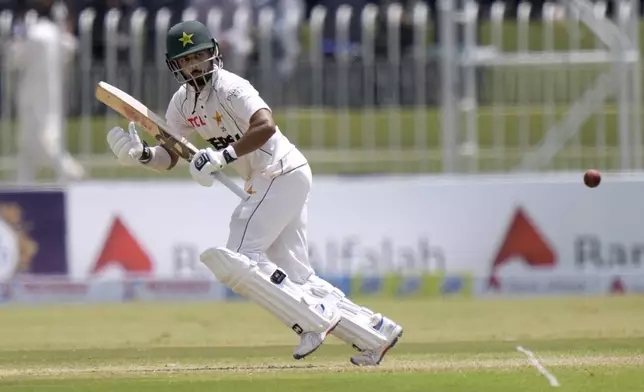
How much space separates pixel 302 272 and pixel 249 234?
1.00 feet

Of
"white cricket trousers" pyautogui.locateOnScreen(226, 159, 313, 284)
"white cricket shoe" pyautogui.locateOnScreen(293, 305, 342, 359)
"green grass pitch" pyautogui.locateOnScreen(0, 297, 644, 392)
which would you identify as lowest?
"green grass pitch" pyautogui.locateOnScreen(0, 297, 644, 392)

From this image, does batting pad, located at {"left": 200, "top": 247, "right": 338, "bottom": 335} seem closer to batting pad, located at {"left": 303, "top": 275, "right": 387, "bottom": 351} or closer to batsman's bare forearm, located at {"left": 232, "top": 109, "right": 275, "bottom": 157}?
batting pad, located at {"left": 303, "top": 275, "right": 387, "bottom": 351}

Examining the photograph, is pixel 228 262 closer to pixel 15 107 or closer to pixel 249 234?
pixel 249 234

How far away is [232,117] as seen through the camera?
611 cm

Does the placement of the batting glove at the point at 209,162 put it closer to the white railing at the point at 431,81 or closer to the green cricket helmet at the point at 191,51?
the green cricket helmet at the point at 191,51

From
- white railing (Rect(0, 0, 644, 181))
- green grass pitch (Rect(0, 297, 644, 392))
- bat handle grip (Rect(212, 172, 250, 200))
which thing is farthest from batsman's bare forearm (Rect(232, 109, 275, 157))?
white railing (Rect(0, 0, 644, 181))

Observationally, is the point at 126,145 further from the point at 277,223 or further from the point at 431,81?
the point at 431,81

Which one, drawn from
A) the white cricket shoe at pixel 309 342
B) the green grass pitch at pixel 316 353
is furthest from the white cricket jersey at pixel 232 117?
the green grass pitch at pixel 316 353

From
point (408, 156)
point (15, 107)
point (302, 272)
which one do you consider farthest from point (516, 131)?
point (302, 272)

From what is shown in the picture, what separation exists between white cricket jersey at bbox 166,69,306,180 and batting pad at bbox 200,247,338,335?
48cm

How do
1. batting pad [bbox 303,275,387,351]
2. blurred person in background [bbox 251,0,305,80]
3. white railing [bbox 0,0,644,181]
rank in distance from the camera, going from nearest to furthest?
batting pad [bbox 303,275,387,351]
white railing [bbox 0,0,644,181]
blurred person in background [bbox 251,0,305,80]

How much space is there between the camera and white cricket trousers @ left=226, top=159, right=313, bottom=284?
6.05m

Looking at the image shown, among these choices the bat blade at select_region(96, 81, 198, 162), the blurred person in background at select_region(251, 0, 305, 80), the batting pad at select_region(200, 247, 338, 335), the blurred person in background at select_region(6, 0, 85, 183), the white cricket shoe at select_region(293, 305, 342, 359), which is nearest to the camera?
the batting pad at select_region(200, 247, 338, 335)

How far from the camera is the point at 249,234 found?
6.05 m
